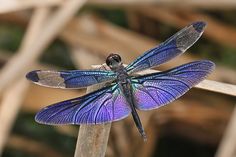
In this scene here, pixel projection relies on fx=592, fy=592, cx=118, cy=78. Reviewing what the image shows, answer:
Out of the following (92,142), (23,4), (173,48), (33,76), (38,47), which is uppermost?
(23,4)

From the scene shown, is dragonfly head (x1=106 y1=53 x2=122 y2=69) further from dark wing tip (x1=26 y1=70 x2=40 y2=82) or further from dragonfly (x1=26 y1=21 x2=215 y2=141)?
dark wing tip (x1=26 y1=70 x2=40 y2=82)

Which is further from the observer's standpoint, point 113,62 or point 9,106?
point 9,106

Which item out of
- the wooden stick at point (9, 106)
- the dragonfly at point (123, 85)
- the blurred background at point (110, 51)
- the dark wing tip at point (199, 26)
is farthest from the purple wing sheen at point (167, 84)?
the wooden stick at point (9, 106)

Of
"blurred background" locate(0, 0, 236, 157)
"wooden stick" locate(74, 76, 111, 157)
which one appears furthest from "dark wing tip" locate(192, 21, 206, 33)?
"blurred background" locate(0, 0, 236, 157)

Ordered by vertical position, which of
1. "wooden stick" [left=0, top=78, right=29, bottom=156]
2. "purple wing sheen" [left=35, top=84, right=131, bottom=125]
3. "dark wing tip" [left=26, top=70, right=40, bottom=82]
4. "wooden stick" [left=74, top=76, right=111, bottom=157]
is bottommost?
"wooden stick" [left=74, top=76, right=111, bottom=157]

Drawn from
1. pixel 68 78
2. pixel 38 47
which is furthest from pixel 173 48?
pixel 38 47

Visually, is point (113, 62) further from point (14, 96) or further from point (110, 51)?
point (110, 51)

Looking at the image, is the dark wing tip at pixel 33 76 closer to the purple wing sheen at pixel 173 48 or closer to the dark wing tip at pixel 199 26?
the purple wing sheen at pixel 173 48
